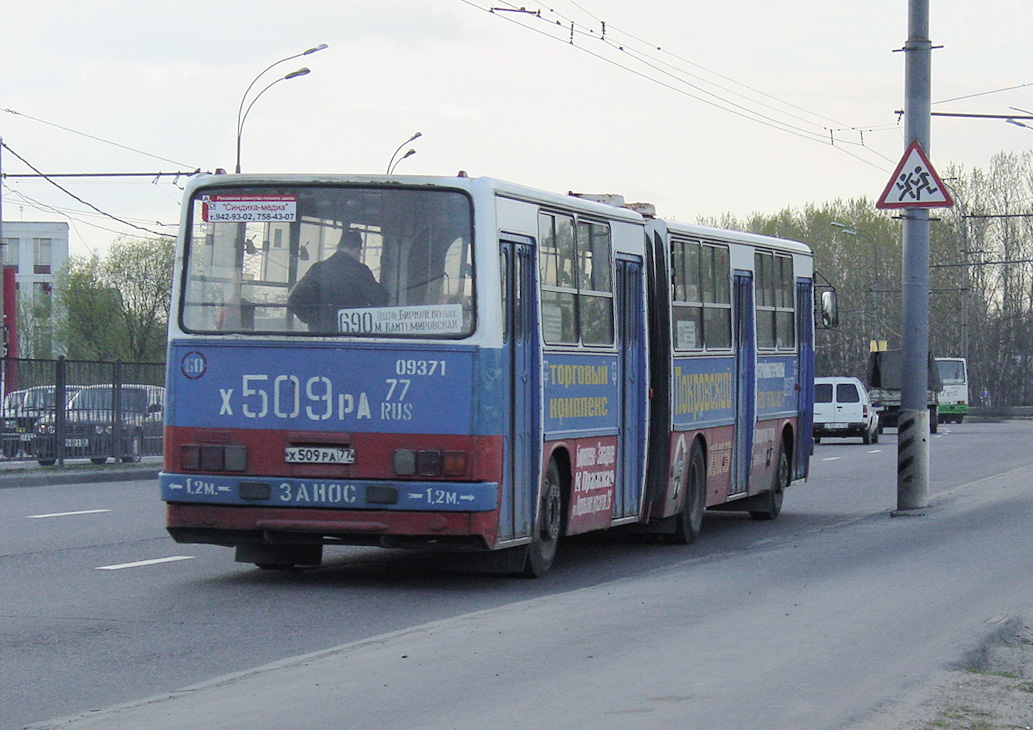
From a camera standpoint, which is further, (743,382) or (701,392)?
(743,382)

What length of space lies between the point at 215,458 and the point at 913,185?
10.0 meters

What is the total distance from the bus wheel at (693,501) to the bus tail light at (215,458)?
5321mm

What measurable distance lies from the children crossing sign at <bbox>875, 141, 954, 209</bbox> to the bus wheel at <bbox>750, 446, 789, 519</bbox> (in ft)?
9.96

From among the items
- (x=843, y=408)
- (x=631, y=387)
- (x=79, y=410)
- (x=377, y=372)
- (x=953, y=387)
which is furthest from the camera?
(x=953, y=387)

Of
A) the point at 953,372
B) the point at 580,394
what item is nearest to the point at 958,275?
the point at 953,372

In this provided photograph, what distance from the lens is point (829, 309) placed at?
67.8 feet

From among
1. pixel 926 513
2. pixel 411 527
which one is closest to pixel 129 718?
pixel 411 527

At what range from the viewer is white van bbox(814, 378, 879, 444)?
45.2 meters

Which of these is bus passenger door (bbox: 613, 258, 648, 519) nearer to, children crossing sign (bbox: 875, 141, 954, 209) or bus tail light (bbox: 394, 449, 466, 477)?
bus tail light (bbox: 394, 449, 466, 477)

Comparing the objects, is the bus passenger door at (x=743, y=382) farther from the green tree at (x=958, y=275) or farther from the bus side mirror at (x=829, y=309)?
the green tree at (x=958, y=275)

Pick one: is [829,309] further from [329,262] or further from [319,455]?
[319,455]

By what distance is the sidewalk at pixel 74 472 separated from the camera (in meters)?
25.3

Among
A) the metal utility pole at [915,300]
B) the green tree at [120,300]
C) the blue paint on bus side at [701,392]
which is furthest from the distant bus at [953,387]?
the blue paint on bus side at [701,392]

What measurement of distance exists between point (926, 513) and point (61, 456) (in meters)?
14.8
